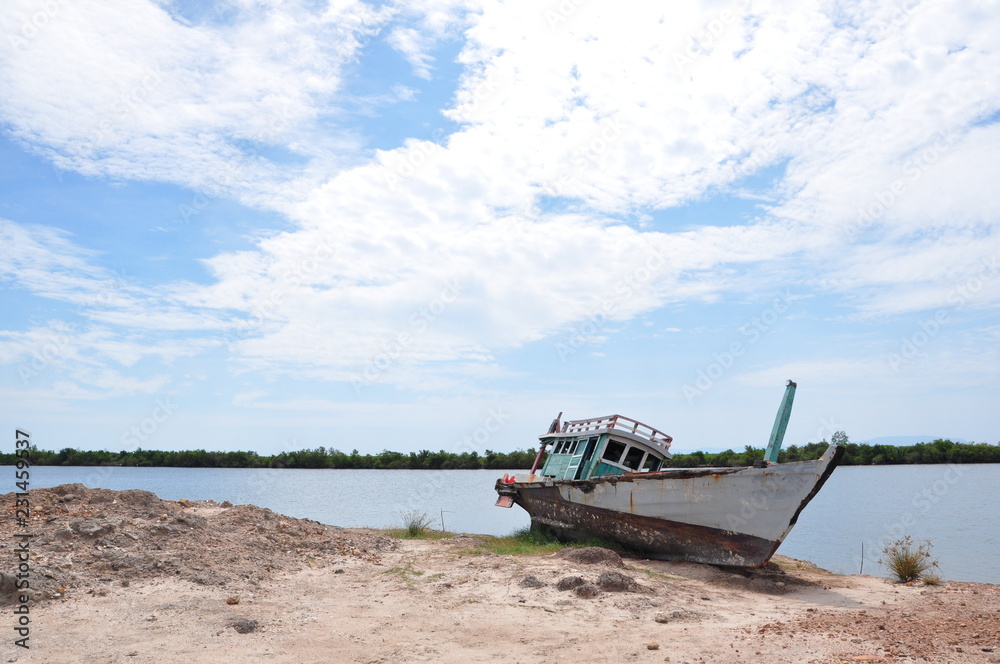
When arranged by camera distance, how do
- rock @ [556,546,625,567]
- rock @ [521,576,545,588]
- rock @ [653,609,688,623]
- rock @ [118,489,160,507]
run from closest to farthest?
1. rock @ [653,609,688,623]
2. rock @ [521,576,545,588]
3. rock @ [556,546,625,567]
4. rock @ [118,489,160,507]

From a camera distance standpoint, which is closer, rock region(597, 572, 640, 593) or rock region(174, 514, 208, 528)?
rock region(597, 572, 640, 593)

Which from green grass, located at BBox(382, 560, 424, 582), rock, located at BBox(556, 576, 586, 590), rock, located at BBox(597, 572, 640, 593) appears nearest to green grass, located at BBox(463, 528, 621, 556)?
green grass, located at BBox(382, 560, 424, 582)

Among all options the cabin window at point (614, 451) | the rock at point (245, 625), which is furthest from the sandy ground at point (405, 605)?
the cabin window at point (614, 451)

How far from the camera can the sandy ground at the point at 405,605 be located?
716 centimetres

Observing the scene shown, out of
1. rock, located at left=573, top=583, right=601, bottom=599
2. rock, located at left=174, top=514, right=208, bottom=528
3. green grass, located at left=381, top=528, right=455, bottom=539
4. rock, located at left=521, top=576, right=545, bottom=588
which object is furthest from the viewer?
green grass, located at left=381, top=528, right=455, bottom=539

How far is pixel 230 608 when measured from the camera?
8703mm

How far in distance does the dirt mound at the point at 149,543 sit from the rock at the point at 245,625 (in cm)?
175

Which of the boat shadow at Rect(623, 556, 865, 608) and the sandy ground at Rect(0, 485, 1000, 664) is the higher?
the sandy ground at Rect(0, 485, 1000, 664)

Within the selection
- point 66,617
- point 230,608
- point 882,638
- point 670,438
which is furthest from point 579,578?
point 670,438

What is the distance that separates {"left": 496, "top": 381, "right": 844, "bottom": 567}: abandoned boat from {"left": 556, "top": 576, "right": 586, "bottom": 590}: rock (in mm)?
4416

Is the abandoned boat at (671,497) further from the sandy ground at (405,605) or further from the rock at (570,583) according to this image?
the rock at (570,583)

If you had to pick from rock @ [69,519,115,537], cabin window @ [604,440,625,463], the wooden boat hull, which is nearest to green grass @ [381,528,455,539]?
the wooden boat hull

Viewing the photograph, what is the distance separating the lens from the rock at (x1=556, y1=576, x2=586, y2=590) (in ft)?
32.0

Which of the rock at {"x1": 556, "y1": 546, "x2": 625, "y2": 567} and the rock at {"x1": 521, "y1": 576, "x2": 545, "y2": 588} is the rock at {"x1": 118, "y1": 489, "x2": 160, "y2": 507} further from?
the rock at {"x1": 556, "y1": 546, "x2": 625, "y2": 567}
